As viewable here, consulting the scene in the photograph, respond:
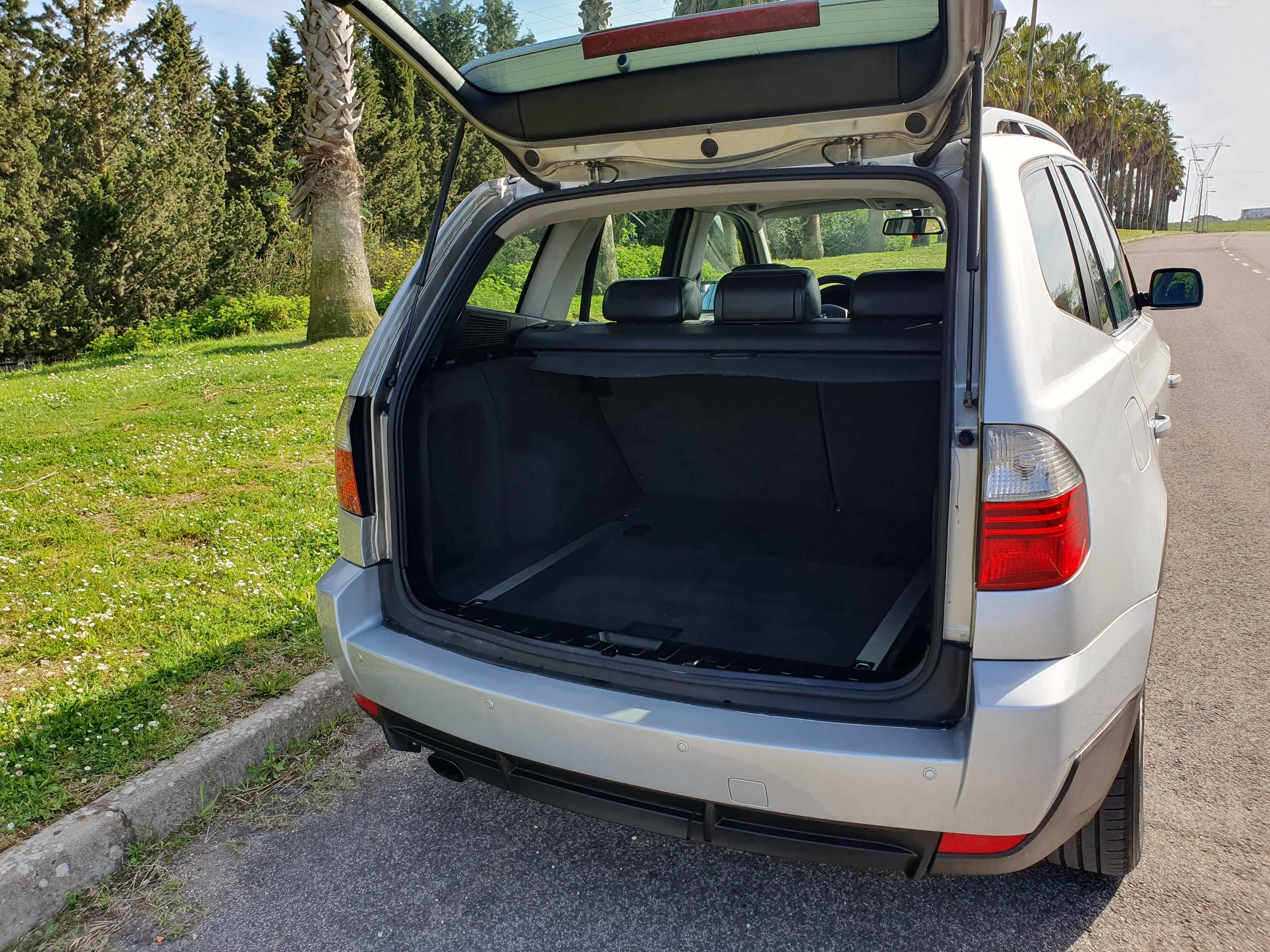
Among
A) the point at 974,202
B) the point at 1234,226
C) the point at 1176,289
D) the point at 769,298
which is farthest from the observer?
the point at 1234,226

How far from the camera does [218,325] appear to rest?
754 inches

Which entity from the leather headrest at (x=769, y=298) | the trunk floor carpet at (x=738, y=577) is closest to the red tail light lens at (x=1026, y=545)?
the trunk floor carpet at (x=738, y=577)

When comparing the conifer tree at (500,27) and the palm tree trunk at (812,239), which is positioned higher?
the conifer tree at (500,27)

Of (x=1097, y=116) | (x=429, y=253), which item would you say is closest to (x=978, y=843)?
(x=429, y=253)

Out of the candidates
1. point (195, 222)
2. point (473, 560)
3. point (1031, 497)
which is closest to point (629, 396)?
point (473, 560)

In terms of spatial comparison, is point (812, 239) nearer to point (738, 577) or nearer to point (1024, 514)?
point (738, 577)

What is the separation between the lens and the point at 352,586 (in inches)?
97.9

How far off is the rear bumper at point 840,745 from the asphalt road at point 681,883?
1.27ft

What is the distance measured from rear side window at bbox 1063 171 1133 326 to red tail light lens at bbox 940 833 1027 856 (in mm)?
1772

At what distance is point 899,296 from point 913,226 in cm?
122

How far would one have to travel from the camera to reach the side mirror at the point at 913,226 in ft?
12.5

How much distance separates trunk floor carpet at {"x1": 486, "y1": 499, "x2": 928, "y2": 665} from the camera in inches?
110

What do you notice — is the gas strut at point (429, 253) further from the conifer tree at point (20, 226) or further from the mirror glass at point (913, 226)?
the conifer tree at point (20, 226)

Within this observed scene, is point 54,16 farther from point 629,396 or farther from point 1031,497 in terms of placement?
point 1031,497
